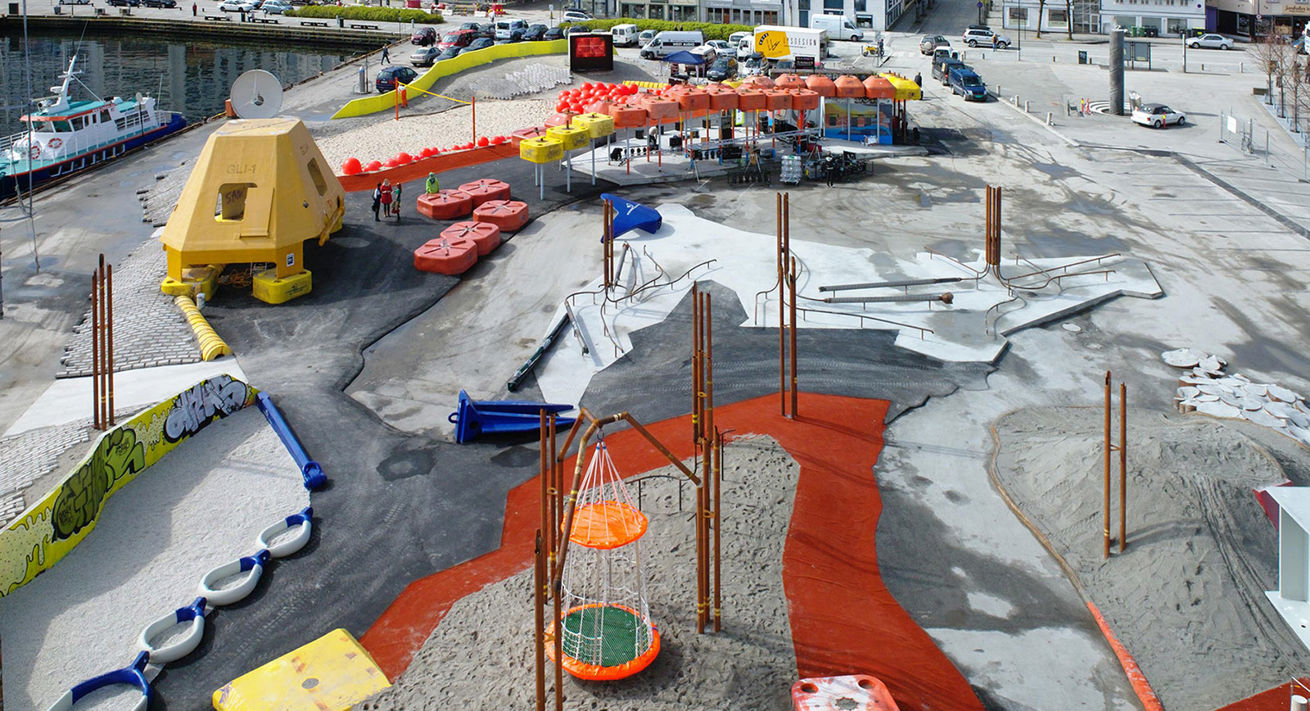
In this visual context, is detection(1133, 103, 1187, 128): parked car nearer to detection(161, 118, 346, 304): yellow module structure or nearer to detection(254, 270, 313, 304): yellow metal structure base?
detection(161, 118, 346, 304): yellow module structure

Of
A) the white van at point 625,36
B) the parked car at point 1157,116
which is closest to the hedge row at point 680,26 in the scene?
the white van at point 625,36

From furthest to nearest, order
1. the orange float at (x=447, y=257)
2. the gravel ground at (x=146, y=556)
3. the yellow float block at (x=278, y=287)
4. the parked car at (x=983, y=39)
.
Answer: the parked car at (x=983, y=39), the orange float at (x=447, y=257), the yellow float block at (x=278, y=287), the gravel ground at (x=146, y=556)

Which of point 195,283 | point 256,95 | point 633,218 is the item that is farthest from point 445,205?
point 195,283

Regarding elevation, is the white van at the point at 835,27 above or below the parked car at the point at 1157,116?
above

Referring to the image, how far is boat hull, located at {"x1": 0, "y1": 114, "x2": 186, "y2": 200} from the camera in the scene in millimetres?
50344

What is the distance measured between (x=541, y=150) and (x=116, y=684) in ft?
101

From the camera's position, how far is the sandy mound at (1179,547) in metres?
19.9

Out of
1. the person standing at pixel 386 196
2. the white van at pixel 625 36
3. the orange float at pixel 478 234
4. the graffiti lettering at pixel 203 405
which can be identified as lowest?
the graffiti lettering at pixel 203 405

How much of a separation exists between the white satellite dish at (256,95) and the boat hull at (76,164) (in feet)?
35.1

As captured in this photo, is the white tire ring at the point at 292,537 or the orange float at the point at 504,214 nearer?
the white tire ring at the point at 292,537

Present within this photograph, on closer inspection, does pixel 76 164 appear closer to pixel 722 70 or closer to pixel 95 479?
pixel 95 479

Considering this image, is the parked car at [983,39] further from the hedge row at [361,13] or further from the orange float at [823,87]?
the hedge row at [361,13]

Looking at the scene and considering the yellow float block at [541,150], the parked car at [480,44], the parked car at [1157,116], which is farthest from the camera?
the parked car at [480,44]

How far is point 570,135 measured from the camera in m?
47.8
